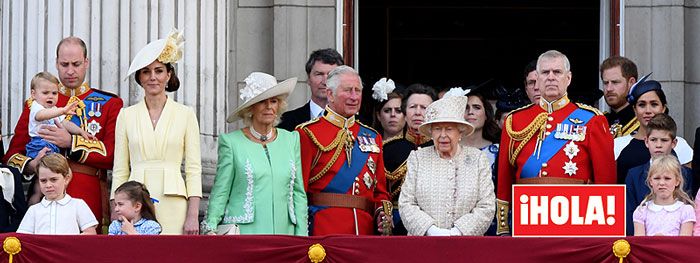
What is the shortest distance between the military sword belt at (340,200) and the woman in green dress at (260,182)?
29cm

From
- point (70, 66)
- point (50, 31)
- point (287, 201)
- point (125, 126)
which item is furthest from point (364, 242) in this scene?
point (50, 31)

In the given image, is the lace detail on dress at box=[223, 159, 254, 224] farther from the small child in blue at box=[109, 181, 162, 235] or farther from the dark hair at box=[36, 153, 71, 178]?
the dark hair at box=[36, 153, 71, 178]

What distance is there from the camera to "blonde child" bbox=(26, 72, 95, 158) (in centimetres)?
1074

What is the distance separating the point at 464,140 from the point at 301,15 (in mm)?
2214

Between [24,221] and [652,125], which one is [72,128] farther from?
[652,125]

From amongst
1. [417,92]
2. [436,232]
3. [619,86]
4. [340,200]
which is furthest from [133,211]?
[619,86]

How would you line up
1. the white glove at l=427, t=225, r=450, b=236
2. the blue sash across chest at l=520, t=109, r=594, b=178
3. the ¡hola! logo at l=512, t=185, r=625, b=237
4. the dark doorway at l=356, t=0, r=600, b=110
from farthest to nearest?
the dark doorway at l=356, t=0, r=600, b=110 < the blue sash across chest at l=520, t=109, r=594, b=178 < the white glove at l=427, t=225, r=450, b=236 < the ¡hola! logo at l=512, t=185, r=625, b=237

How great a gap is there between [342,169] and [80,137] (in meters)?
1.49

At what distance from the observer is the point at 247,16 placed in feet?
43.5

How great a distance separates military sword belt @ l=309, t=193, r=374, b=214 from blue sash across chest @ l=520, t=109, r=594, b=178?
91cm

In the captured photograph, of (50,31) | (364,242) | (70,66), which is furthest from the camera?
(50,31)

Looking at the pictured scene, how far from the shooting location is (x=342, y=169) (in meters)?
10.8

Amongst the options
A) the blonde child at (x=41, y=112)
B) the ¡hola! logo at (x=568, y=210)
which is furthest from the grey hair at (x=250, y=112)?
the ¡hola! logo at (x=568, y=210)

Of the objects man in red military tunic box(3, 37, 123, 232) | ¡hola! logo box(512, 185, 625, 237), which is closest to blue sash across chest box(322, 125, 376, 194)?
man in red military tunic box(3, 37, 123, 232)
